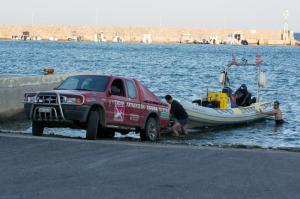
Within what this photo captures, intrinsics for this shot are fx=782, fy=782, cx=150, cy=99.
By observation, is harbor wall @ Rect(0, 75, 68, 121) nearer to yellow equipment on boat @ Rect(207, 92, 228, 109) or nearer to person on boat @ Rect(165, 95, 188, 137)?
person on boat @ Rect(165, 95, 188, 137)

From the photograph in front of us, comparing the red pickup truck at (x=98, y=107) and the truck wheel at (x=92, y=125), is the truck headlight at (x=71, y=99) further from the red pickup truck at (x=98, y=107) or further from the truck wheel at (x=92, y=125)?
the truck wheel at (x=92, y=125)

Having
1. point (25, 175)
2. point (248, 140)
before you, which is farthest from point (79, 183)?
point (248, 140)

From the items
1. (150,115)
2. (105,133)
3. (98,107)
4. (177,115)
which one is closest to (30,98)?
(98,107)

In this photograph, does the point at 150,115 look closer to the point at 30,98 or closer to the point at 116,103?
the point at 116,103

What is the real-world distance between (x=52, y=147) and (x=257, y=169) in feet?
13.8

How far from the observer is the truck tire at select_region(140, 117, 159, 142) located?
19.6 meters

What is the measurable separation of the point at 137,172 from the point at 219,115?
15.7 m

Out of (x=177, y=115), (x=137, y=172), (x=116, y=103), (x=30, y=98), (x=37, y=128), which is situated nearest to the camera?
(x=137, y=172)

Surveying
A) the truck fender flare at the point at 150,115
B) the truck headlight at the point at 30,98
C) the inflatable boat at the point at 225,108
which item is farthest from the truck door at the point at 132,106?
the inflatable boat at the point at 225,108

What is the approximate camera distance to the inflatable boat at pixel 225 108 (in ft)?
86.1

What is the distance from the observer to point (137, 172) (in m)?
11.9

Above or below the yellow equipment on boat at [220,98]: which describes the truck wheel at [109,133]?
below

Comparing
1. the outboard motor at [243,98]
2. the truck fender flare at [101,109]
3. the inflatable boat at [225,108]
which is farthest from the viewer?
the outboard motor at [243,98]

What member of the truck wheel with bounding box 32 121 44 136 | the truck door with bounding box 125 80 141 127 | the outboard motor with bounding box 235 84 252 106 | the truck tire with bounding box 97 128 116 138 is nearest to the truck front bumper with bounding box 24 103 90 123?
the truck wheel with bounding box 32 121 44 136
